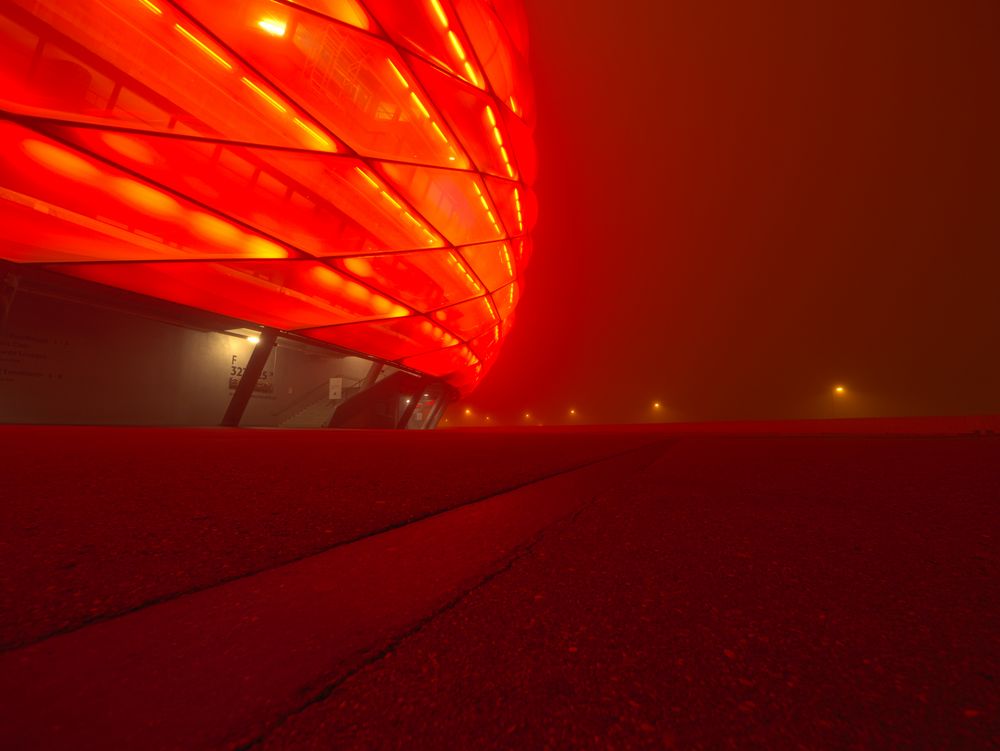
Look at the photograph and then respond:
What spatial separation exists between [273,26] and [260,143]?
1.62 metres

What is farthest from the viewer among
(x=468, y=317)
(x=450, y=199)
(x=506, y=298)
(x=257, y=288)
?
(x=506, y=298)

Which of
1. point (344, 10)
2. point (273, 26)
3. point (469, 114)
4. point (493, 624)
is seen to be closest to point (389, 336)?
point (469, 114)

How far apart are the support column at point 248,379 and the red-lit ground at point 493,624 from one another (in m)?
8.55

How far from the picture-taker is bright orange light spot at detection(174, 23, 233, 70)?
5453 millimetres

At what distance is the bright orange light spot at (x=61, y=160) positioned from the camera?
5.61 m

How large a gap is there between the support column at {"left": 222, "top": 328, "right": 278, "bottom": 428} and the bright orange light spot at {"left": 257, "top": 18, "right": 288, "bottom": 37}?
5.88m

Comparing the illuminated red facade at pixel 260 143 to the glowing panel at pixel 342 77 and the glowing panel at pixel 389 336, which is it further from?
the glowing panel at pixel 389 336

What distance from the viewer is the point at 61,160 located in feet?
19.1

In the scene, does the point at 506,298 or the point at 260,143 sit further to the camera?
the point at 506,298

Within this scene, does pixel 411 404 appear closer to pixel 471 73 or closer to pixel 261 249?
pixel 261 249

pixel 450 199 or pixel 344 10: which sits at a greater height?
pixel 344 10

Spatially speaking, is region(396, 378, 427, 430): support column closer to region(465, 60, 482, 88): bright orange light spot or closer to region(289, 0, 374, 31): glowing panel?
region(465, 60, 482, 88): bright orange light spot

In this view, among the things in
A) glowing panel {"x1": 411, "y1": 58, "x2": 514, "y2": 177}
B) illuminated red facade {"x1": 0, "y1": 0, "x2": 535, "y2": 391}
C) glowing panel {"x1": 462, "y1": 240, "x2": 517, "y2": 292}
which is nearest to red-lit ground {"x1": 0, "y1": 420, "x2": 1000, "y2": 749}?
illuminated red facade {"x1": 0, "y1": 0, "x2": 535, "y2": 391}

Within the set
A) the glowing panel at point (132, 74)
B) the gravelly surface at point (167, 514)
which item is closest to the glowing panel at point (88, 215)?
the glowing panel at point (132, 74)
